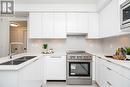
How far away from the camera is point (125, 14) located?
290cm

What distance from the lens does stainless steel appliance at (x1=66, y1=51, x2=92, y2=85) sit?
16.2 feet

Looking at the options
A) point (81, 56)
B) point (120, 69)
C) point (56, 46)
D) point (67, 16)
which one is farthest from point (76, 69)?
point (120, 69)

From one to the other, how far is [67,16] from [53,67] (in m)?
1.78

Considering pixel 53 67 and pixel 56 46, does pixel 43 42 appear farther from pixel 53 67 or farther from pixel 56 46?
pixel 53 67

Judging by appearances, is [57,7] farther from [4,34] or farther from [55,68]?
[4,34]

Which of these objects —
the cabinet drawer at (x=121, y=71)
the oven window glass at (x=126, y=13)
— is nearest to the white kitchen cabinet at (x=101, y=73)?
the cabinet drawer at (x=121, y=71)

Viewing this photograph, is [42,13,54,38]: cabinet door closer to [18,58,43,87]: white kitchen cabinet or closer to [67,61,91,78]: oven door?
[67,61,91,78]: oven door

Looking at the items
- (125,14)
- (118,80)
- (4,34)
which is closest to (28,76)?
(118,80)

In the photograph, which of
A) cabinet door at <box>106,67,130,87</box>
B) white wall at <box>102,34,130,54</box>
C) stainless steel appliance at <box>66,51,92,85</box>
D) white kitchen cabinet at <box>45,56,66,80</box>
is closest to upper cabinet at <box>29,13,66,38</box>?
white kitchen cabinet at <box>45,56,66,80</box>

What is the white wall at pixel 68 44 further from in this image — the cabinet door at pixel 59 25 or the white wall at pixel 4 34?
the white wall at pixel 4 34

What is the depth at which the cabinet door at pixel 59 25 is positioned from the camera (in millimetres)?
5582

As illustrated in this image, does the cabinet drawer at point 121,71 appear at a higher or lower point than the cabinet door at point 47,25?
lower

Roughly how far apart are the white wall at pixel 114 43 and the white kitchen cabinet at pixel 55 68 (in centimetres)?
147

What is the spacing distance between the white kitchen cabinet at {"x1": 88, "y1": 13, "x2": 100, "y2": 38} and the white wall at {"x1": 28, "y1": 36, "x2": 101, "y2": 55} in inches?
16.3
